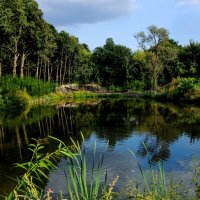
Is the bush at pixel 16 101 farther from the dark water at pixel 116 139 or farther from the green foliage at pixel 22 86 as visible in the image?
the dark water at pixel 116 139

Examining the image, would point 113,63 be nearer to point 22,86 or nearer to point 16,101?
point 22,86

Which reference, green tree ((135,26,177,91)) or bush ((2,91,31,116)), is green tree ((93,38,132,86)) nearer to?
green tree ((135,26,177,91))

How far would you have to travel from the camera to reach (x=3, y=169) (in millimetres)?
15914

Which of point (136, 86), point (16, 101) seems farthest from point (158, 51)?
point (16, 101)

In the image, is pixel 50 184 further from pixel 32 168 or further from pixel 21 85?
pixel 21 85

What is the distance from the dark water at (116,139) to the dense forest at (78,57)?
18.5 meters

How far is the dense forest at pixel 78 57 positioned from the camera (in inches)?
2161

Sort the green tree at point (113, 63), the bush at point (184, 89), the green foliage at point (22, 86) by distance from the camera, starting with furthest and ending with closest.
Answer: the green tree at point (113, 63), the bush at point (184, 89), the green foliage at point (22, 86)

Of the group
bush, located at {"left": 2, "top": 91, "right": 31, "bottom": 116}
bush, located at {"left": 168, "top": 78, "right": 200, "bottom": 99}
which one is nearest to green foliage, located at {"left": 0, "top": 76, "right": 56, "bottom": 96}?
bush, located at {"left": 2, "top": 91, "right": 31, "bottom": 116}

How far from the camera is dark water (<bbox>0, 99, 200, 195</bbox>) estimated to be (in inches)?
604

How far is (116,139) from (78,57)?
68.6 m

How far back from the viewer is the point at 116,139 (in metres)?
23.1

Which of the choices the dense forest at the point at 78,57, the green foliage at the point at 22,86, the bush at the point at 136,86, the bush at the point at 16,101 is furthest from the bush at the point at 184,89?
the bush at the point at 16,101

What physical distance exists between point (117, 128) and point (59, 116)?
436 inches
